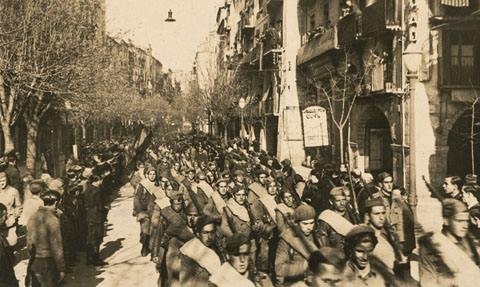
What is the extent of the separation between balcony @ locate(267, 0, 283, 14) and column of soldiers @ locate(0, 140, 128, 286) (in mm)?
21215

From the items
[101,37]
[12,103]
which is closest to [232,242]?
[12,103]

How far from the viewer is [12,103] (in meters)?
13.2

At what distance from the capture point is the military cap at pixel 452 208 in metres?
4.73

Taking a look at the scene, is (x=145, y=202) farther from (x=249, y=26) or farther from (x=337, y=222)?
(x=249, y=26)

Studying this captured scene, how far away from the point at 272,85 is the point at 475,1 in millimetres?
17816

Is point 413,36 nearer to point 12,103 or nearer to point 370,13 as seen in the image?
point 370,13

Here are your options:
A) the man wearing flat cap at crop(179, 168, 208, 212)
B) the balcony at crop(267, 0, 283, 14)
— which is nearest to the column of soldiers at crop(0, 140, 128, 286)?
the man wearing flat cap at crop(179, 168, 208, 212)

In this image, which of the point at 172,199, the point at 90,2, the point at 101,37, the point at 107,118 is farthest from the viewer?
the point at 107,118

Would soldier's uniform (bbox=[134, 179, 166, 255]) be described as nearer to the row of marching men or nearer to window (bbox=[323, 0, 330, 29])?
the row of marching men

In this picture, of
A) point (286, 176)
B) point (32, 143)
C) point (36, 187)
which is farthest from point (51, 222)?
point (32, 143)

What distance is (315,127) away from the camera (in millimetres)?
12859

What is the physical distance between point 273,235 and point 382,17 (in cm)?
1206

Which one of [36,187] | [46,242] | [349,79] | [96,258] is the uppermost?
[349,79]

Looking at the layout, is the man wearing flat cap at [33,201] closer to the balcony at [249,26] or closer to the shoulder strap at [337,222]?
the shoulder strap at [337,222]
